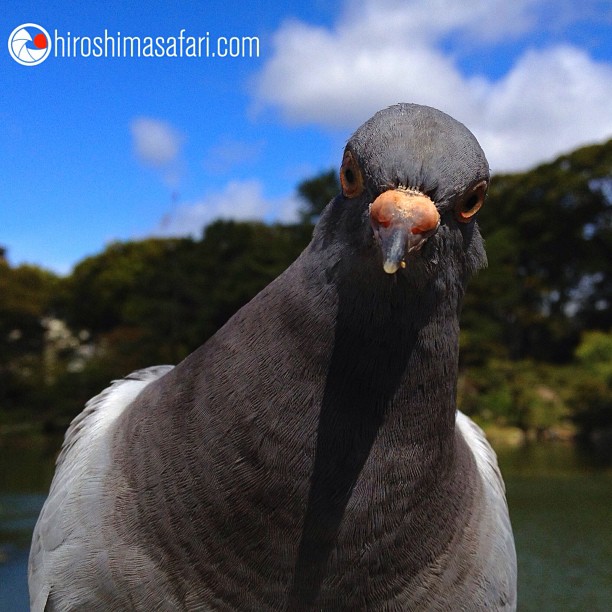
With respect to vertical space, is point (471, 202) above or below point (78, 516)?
above

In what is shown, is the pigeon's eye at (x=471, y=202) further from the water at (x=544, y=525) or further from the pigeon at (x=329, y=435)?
the water at (x=544, y=525)

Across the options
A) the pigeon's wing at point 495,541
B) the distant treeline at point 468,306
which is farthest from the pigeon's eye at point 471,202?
the distant treeline at point 468,306

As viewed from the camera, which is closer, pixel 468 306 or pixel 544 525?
pixel 544 525

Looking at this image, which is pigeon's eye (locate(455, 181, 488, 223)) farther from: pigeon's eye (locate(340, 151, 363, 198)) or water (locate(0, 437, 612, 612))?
water (locate(0, 437, 612, 612))

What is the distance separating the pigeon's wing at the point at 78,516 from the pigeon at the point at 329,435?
16cm

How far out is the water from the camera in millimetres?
10602

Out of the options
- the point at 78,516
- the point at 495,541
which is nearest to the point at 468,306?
the point at 495,541

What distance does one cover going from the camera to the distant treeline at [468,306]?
2911cm

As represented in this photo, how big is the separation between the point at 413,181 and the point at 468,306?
32.3 metres

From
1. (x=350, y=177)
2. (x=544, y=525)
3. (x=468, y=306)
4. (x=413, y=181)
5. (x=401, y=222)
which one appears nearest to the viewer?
(x=401, y=222)

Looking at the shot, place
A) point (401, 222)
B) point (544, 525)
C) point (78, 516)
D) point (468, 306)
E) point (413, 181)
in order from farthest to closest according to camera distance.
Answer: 1. point (468, 306)
2. point (544, 525)
3. point (78, 516)
4. point (413, 181)
5. point (401, 222)

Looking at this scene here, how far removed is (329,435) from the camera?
8.31ft

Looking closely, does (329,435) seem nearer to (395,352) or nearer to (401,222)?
(395,352)

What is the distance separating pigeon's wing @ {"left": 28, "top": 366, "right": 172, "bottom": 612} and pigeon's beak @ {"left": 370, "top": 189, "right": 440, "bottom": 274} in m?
1.65
